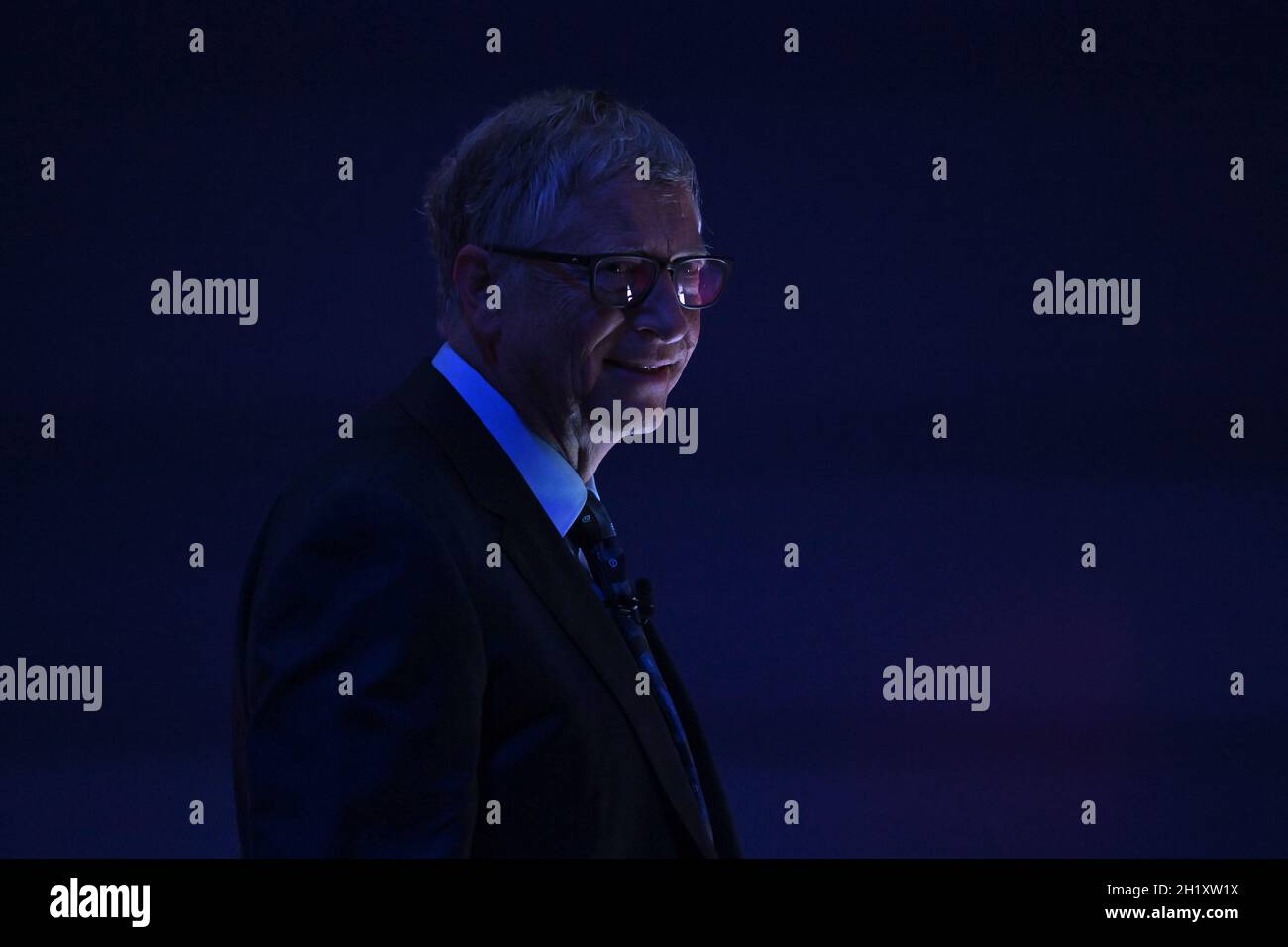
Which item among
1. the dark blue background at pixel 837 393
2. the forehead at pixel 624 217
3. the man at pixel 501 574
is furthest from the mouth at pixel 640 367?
the dark blue background at pixel 837 393

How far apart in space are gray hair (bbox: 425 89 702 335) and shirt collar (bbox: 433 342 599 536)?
0.36 ft

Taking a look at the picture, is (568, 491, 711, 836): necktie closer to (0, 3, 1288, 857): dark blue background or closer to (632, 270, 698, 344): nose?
(632, 270, 698, 344): nose

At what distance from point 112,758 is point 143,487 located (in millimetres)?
569

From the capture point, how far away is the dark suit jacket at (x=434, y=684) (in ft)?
3.64

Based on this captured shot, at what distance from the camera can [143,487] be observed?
7.95ft

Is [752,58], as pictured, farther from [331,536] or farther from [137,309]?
[331,536]

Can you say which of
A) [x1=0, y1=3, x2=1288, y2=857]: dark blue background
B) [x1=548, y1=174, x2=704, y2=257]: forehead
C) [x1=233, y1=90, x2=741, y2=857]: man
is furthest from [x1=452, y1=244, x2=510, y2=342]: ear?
[x1=0, y1=3, x2=1288, y2=857]: dark blue background

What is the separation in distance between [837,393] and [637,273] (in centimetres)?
114

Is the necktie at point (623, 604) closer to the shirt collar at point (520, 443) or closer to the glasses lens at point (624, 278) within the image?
the shirt collar at point (520, 443)

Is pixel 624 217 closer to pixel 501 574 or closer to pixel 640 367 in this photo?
pixel 640 367

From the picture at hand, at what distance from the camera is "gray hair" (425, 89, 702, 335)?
1.40 metres

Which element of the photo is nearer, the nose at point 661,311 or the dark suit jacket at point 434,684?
the dark suit jacket at point 434,684

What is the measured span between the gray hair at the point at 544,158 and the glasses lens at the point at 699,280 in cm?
11
